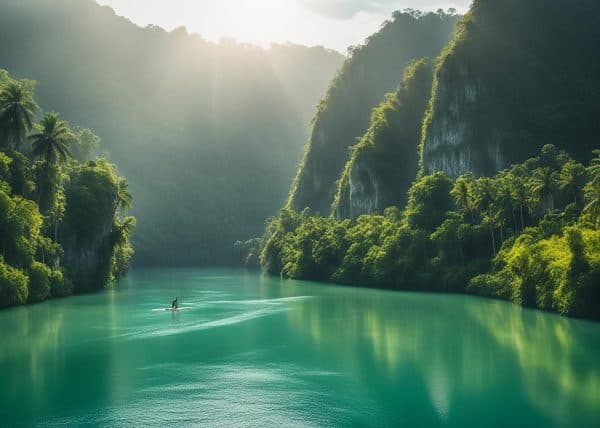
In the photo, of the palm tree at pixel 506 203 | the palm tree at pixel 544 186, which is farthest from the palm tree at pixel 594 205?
the palm tree at pixel 506 203

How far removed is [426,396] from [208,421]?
33.0 feet

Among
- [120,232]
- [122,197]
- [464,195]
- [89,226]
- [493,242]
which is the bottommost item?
[493,242]

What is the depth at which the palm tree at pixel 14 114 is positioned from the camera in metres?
65.6

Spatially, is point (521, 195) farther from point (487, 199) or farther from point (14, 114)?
point (14, 114)

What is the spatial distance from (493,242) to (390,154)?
262ft

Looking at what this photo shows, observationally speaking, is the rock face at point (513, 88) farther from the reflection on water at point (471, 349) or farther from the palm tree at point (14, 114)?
the palm tree at point (14, 114)

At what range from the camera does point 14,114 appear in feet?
216

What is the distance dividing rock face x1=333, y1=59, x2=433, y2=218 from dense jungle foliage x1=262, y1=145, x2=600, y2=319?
2940cm

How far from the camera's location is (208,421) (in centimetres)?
2209

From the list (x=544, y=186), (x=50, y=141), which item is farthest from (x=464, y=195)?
(x=50, y=141)

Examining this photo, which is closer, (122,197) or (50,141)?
(50,141)

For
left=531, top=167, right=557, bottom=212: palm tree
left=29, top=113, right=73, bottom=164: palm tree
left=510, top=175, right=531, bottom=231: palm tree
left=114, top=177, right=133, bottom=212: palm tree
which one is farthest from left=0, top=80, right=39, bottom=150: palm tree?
left=531, top=167, right=557, bottom=212: palm tree

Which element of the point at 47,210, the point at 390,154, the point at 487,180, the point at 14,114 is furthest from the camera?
the point at 390,154

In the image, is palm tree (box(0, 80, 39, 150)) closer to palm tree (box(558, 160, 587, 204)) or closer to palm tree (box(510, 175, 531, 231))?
palm tree (box(510, 175, 531, 231))
